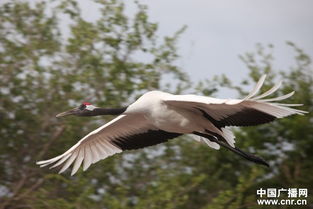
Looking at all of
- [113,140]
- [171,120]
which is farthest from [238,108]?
[113,140]

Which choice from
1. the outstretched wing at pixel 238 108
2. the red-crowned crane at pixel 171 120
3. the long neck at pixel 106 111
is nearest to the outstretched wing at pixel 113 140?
the red-crowned crane at pixel 171 120

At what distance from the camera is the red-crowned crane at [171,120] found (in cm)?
930

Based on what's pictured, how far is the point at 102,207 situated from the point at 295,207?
8.40 ft

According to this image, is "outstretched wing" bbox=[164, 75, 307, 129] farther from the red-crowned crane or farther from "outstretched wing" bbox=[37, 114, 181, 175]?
"outstretched wing" bbox=[37, 114, 181, 175]

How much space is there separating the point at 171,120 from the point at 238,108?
890 millimetres

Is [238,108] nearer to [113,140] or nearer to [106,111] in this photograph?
[106,111]

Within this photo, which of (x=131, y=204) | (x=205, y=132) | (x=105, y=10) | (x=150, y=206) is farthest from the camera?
(x=105, y=10)

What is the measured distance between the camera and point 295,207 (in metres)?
12.8

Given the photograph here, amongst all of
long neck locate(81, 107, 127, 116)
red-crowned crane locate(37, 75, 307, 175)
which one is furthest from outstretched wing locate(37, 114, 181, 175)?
long neck locate(81, 107, 127, 116)

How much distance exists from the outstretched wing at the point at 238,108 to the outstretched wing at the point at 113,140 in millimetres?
1011

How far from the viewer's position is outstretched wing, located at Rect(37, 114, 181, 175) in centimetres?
1110

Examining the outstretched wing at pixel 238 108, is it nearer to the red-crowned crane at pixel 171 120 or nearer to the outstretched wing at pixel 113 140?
the red-crowned crane at pixel 171 120

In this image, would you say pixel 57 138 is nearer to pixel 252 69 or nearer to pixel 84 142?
pixel 84 142

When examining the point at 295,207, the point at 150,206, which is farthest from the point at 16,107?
the point at 295,207
